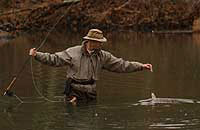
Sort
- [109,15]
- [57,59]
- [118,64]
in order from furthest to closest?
[109,15], [118,64], [57,59]

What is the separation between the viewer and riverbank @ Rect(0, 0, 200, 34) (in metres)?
46.7

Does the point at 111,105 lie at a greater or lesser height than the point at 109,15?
lesser

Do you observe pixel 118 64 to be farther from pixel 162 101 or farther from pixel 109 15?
pixel 109 15

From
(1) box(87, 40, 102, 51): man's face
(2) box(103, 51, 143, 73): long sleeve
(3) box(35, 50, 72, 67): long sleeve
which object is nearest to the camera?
(3) box(35, 50, 72, 67): long sleeve

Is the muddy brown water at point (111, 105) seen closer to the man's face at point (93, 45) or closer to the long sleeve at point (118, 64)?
the long sleeve at point (118, 64)

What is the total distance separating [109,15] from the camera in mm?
47312

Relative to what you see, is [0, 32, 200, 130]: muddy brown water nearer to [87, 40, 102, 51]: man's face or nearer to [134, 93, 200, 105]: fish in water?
[134, 93, 200, 105]: fish in water

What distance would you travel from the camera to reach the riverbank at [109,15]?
46.7 m

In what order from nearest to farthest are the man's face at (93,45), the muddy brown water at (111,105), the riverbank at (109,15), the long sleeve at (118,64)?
the muddy brown water at (111,105), the man's face at (93,45), the long sleeve at (118,64), the riverbank at (109,15)

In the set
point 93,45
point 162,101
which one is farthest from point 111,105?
point 93,45

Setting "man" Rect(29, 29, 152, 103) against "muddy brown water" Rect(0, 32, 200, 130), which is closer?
"muddy brown water" Rect(0, 32, 200, 130)

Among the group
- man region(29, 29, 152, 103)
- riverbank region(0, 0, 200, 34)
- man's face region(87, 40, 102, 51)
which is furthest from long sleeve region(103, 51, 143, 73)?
riverbank region(0, 0, 200, 34)

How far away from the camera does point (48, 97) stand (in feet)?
39.7

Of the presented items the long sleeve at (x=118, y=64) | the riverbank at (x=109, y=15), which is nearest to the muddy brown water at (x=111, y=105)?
the long sleeve at (x=118, y=64)
